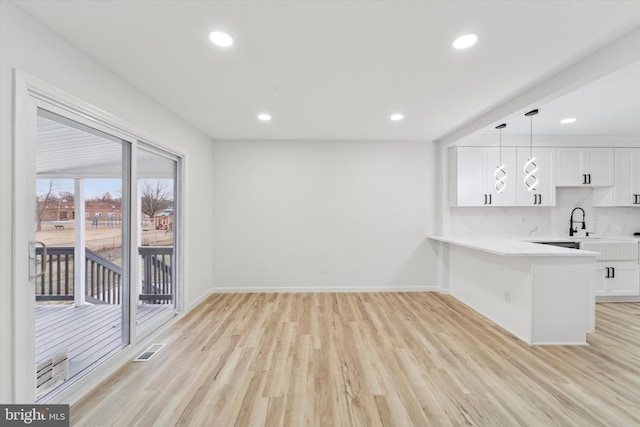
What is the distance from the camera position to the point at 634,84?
2568mm

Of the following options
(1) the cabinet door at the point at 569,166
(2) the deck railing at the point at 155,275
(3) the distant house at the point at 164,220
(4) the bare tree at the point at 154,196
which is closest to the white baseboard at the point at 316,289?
(2) the deck railing at the point at 155,275

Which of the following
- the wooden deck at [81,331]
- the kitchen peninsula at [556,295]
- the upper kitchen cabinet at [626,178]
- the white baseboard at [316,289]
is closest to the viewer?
the wooden deck at [81,331]

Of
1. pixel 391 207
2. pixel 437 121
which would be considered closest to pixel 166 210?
pixel 391 207

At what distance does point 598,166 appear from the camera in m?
4.36

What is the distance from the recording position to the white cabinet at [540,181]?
4.35 m

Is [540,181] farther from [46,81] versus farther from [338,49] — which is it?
[46,81]

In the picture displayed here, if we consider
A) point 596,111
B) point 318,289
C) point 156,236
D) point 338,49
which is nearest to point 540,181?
point 596,111

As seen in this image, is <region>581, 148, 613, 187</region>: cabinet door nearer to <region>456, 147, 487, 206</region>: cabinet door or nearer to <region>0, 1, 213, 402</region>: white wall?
<region>456, 147, 487, 206</region>: cabinet door

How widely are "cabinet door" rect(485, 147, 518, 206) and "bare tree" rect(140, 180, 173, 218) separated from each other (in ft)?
16.0

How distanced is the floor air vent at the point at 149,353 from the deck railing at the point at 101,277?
2.09 ft

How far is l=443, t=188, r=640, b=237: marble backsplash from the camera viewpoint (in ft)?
15.0

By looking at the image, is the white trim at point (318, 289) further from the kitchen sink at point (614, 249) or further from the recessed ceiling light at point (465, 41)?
the recessed ceiling light at point (465, 41)

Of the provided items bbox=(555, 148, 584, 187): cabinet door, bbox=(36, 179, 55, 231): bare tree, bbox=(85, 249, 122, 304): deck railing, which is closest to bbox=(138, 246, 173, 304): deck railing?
bbox=(85, 249, 122, 304): deck railing

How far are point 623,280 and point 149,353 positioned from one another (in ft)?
21.0
